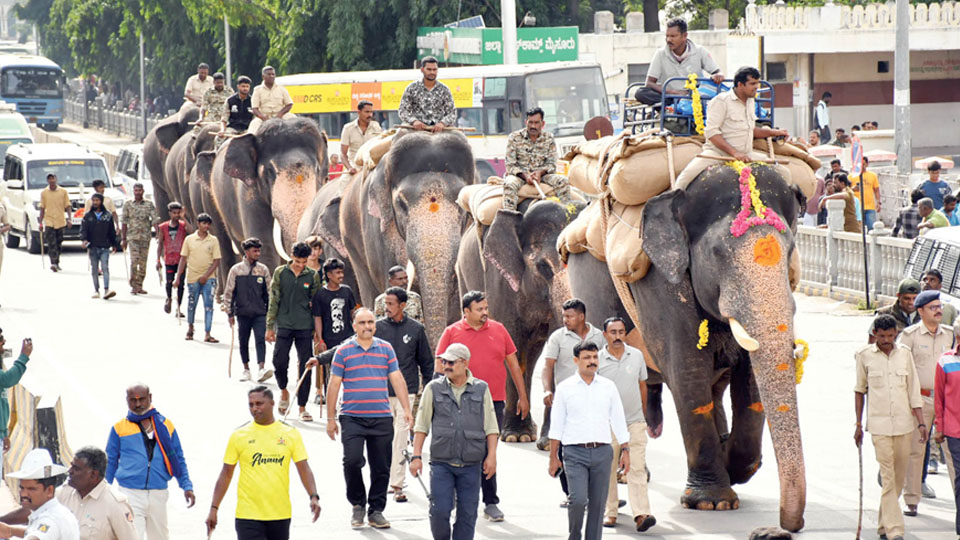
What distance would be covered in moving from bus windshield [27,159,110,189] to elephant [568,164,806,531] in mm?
22107

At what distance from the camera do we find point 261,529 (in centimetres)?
919

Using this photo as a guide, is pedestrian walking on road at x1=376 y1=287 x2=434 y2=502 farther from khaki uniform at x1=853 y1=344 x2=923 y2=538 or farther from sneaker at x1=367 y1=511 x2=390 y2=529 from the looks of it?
khaki uniform at x1=853 y1=344 x2=923 y2=538

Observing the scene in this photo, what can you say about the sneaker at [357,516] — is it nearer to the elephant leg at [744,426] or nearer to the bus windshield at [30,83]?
the elephant leg at [744,426]

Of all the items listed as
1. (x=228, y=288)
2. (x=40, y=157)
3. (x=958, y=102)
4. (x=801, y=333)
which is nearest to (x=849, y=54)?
(x=958, y=102)

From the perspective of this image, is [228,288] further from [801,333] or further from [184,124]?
[184,124]

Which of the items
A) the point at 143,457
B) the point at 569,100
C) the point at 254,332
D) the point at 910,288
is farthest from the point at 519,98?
the point at 143,457

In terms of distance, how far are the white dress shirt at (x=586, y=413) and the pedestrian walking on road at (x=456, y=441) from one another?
16.9 inches

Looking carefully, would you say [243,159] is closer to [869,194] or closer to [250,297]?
[250,297]

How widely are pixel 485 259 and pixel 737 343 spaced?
3121mm

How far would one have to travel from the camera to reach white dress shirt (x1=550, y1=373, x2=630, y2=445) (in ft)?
32.2

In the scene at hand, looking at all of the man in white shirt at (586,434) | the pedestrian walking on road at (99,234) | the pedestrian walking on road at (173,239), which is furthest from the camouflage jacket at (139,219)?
the man in white shirt at (586,434)

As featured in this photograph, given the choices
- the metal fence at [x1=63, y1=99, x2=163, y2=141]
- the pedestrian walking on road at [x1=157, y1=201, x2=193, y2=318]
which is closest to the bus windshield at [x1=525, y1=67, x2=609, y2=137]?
the pedestrian walking on road at [x1=157, y1=201, x2=193, y2=318]

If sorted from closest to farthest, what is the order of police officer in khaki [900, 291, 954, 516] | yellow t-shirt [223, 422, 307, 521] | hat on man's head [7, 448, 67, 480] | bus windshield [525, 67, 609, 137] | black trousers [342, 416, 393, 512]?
hat on man's head [7, 448, 67, 480], yellow t-shirt [223, 422, 307, 521], black trousers [342, 416, 393, 512], police officer in khaki [900, 291, 954, 516], bus windshield [525, 67, 609, 137]

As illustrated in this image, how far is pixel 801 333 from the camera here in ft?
64.4
